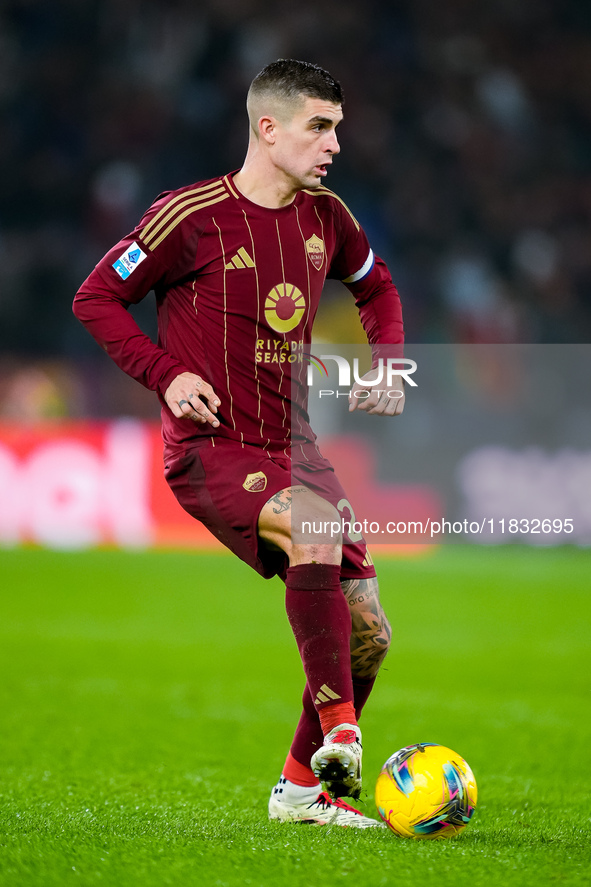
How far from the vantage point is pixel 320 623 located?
289 cm

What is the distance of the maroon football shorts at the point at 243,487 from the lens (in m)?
2.96

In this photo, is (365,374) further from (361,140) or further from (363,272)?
(361,140)

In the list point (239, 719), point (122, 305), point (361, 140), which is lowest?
point (239, 719)

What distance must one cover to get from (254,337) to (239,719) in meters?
2.93

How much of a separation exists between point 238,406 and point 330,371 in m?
0.46

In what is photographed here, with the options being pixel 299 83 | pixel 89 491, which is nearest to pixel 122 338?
pixel 299 83

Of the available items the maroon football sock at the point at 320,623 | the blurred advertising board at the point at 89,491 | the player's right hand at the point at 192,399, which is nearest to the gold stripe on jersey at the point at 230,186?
the player's right hand at the point at 192,399

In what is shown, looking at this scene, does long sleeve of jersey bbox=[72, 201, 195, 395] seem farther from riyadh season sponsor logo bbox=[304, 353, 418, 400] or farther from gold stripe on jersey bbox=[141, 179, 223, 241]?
riyadh season sponsor logo bbox=[304, 353, 418, 400]

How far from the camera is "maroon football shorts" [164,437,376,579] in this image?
296 cm

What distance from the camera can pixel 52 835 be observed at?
2885 millimetres

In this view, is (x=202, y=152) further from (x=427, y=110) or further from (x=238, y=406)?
(x=238, y=406)

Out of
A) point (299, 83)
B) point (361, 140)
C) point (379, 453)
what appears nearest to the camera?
point (299, 83)

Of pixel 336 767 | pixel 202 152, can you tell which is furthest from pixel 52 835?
pixel 202 152

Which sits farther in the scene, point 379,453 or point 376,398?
point 379,453
